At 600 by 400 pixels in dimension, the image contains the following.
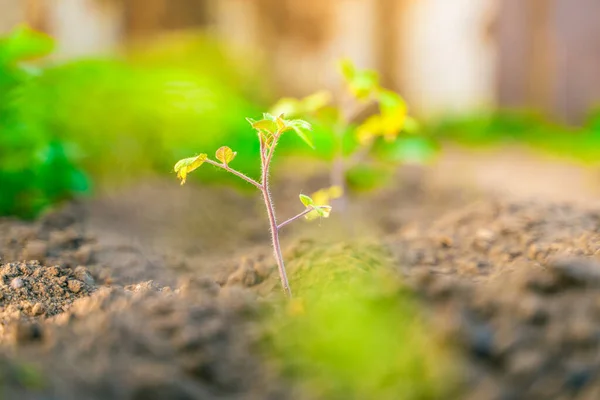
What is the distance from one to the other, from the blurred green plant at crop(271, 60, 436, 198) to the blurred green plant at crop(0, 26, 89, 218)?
0.79 m

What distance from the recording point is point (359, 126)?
2648 mm

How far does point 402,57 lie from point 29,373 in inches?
205

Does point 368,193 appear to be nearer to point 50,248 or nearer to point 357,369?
point 50,248

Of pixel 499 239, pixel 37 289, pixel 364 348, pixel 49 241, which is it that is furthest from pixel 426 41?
pixel 364 348

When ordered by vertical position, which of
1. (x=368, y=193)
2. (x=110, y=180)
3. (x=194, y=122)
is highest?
(x=194, y=122)

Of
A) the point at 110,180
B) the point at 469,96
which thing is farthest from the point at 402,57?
the point at 110,180

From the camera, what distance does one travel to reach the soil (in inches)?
35.0

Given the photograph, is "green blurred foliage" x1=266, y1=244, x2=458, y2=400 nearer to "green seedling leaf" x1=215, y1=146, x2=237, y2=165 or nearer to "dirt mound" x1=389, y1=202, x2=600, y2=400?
"dirt mound" x1=389, y1=202, x2=600, y2=400

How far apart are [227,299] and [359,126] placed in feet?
5.37

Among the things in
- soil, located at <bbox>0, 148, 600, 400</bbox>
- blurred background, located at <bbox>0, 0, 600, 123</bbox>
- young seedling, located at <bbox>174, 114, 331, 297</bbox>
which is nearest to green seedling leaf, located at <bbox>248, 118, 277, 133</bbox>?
young seedling, located at <bbox>174, 114, 331, 297</bbox>

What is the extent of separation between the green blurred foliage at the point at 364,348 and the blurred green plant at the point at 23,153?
146cm

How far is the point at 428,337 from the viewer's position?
95 centimetres

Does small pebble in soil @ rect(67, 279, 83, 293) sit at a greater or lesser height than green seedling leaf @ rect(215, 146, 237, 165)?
lesser

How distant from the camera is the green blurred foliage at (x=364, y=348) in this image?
0.90m
